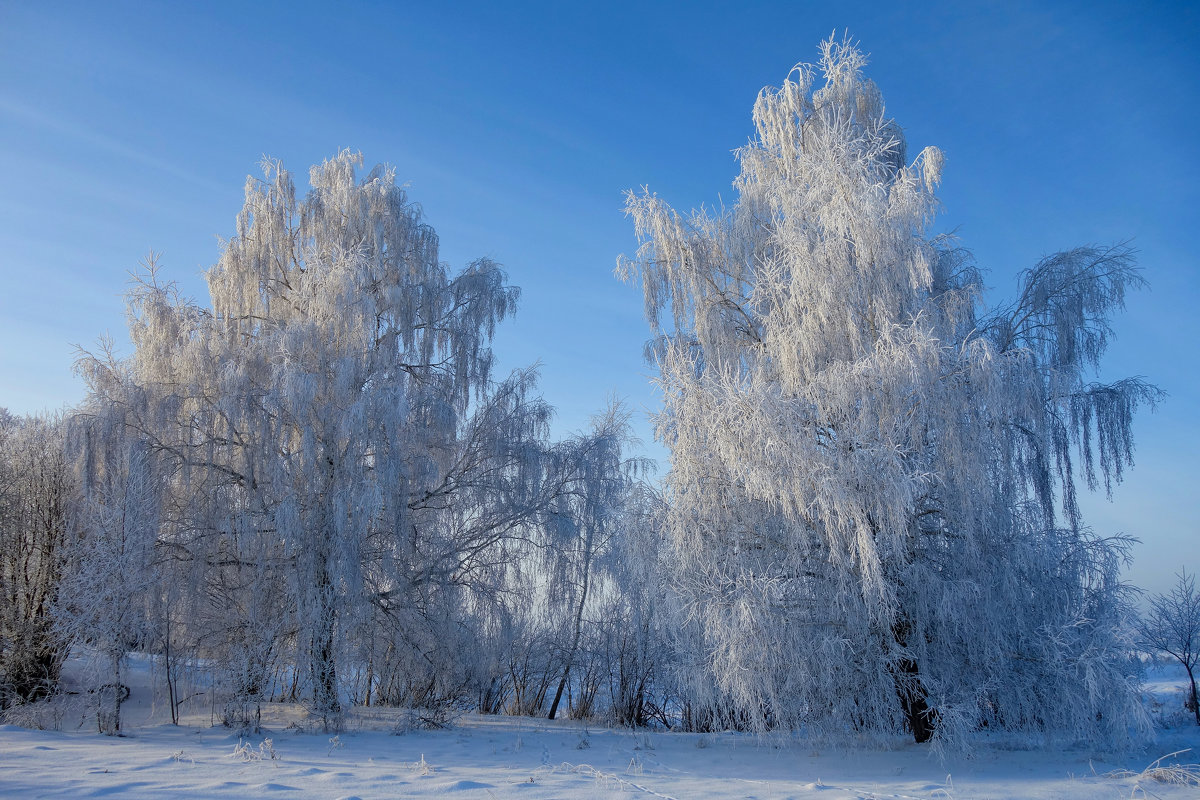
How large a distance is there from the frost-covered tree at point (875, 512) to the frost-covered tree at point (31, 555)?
9.46 m

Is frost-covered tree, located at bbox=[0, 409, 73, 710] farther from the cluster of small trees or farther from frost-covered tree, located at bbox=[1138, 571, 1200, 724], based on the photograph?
frost-covered tree, located at bbox=[1138, 571, 1200, 724]

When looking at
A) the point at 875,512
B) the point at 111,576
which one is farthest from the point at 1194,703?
the point at 111,576

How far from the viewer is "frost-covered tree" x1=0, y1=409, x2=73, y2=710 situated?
10.3m

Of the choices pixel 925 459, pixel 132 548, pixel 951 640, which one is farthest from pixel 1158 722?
pixel 132 548

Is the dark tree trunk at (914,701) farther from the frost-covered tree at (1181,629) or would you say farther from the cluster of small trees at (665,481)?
the frost-covered tree at (1181,629)

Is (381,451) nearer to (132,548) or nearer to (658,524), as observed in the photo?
(132,548)

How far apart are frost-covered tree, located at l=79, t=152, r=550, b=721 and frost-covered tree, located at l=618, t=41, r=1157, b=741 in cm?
395

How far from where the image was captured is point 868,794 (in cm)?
548

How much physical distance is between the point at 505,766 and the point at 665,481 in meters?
3.66

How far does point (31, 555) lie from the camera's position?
12023mm

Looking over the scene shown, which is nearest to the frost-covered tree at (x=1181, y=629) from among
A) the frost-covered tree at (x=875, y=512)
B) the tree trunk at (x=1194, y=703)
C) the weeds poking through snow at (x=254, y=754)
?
the tree trunk at (x=1194, y=703)

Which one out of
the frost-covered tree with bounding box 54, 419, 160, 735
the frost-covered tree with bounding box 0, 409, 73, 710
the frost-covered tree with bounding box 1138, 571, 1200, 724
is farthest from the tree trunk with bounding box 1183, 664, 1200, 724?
the frost-covered tree with bounding box 0, 409, 73, 710

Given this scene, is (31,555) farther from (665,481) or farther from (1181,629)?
(1181,629)

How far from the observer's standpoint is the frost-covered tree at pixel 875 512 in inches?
286
